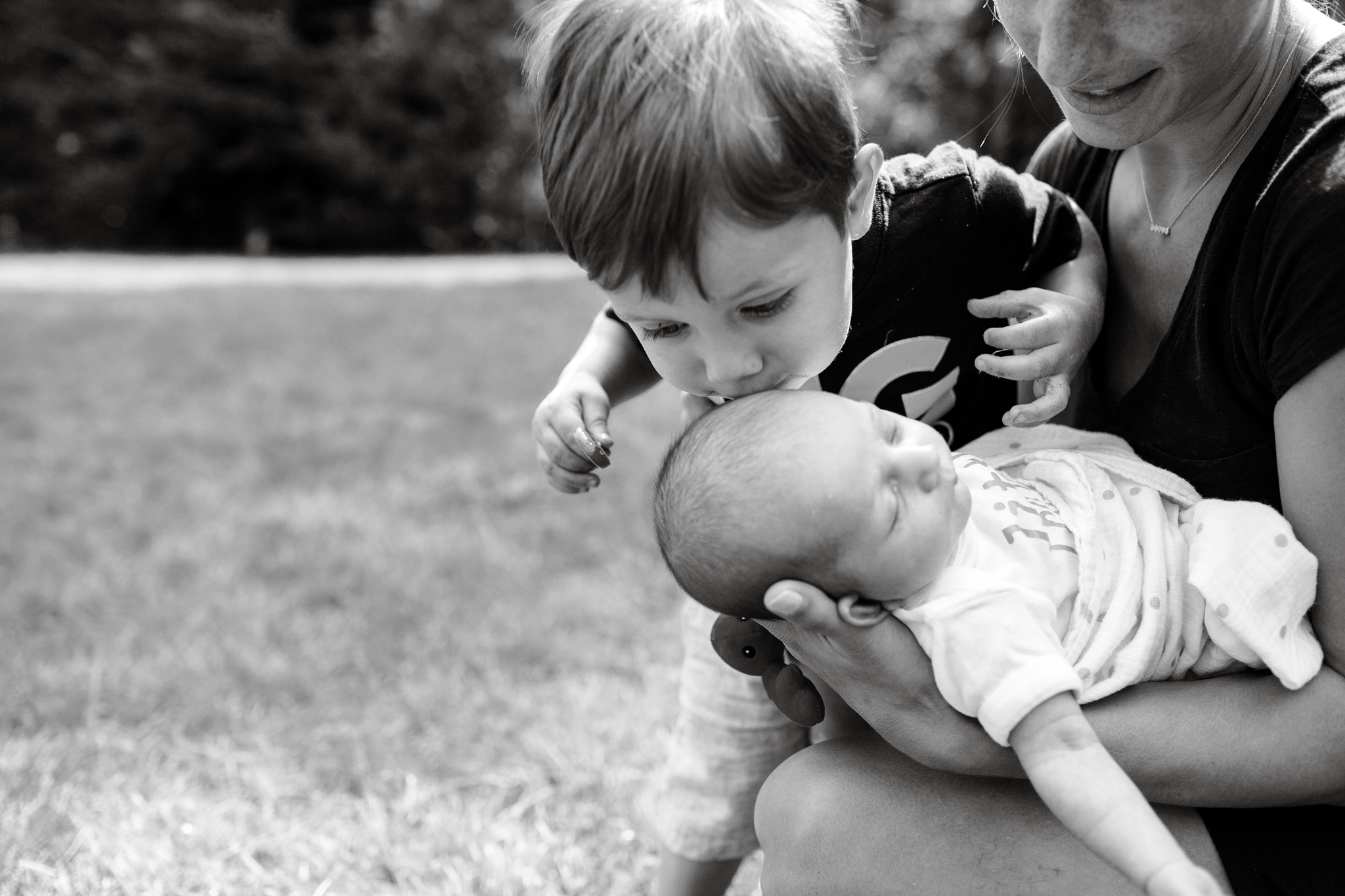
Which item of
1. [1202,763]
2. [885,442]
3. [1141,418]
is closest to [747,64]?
[885,442]

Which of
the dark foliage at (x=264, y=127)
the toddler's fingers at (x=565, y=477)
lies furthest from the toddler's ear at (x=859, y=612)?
the dark foliage at (x=264, y=127)

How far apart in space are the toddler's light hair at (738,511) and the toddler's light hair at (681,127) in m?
0.20

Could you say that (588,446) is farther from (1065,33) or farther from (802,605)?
(1065,33)

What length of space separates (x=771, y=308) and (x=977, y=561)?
1.44 feet

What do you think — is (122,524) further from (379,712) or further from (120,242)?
(120,242)

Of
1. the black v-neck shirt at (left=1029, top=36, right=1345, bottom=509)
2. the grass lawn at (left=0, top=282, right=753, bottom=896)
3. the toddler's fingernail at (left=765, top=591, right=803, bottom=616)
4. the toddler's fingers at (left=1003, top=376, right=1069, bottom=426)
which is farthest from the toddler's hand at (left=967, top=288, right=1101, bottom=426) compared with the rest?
the grass lawn at (left=0, top=282, right=753, bottom=896)

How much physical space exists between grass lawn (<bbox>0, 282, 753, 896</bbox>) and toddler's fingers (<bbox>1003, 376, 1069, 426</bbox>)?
4.39 feet

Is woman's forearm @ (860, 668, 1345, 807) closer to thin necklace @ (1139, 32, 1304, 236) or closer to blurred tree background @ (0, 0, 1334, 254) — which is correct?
thin necklace @ (1139, 32, 1304, 236)

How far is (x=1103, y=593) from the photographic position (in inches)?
61.8

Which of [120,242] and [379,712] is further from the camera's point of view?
[120,242]

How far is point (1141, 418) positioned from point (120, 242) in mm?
17408

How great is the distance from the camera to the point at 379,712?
3.01 meters

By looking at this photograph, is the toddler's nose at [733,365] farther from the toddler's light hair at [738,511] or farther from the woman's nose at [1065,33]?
the woman's nose at [1065,33]

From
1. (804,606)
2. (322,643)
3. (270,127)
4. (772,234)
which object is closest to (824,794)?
(804,606)
